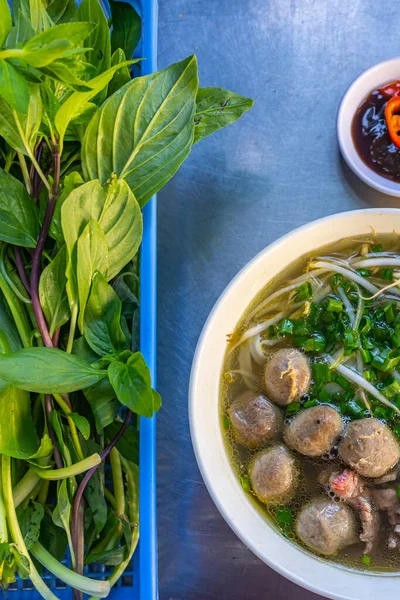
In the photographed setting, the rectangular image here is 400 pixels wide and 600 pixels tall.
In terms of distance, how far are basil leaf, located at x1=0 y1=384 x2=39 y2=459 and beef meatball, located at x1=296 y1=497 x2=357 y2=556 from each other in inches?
20.5

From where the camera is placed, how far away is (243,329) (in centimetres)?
113

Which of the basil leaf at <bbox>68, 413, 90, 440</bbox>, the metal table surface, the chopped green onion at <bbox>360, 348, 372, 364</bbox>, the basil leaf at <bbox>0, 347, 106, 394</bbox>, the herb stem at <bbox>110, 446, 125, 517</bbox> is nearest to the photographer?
the basil leaf at <bbox>0, 347, 106, 394</bbox>

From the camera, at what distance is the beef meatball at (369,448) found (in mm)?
1018

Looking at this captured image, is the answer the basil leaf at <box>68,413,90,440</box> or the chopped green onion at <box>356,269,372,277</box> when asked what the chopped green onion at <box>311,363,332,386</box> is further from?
the basil leaf at <box>68,413,90,440</box>

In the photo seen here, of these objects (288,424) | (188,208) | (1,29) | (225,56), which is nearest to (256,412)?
(288,424)

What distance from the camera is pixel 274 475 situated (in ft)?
3.43

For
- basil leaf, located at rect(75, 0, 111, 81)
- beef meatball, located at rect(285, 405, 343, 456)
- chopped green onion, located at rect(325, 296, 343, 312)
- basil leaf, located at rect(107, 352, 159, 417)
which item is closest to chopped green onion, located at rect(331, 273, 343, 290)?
chopped green onion, located at rect(325, 296, 343, 312)

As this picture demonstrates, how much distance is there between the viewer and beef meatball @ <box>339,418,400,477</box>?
1018 mm

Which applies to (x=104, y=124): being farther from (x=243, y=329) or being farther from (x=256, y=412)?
(x=256, y=412)

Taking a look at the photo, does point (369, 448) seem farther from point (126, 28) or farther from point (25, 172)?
point (126, 28)

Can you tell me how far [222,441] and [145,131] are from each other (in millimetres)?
599

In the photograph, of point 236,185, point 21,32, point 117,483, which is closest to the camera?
point 21,32

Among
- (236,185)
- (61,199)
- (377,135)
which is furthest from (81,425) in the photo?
(377,135)

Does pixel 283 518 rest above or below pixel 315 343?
below
